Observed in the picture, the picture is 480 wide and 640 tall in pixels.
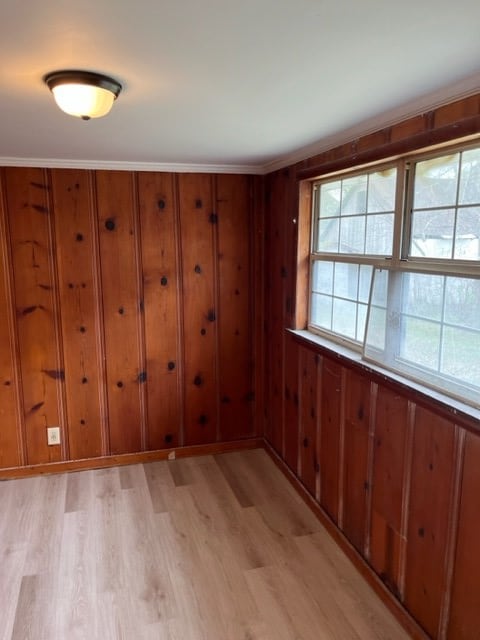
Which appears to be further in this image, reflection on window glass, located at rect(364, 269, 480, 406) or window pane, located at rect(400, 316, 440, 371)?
window pane, located at rect(400, 316, 440, 371)

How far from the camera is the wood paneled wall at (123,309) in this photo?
309 cm

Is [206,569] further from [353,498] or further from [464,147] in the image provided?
[464,147]

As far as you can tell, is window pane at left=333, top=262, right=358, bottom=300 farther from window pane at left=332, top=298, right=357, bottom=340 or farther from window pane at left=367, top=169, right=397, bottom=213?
window pane at left=367, top=169, right=397, bottom=213

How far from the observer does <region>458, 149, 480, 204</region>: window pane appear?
165 cm

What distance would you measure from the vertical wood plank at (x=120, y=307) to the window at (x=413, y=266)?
1.37m

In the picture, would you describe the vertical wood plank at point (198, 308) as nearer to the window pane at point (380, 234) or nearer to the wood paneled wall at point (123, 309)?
the wood paneled wall at point (123, 309)

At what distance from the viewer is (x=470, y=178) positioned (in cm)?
168

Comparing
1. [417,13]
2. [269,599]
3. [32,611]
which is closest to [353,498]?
[269,599]

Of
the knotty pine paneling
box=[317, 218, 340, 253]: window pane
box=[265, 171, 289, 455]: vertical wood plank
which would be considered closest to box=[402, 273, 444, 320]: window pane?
the knotty pine paneling

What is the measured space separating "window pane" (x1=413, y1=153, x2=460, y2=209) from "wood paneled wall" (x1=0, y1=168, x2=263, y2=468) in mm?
1627

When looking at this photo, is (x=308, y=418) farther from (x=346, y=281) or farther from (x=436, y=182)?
(x=436, y=182)

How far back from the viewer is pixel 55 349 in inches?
126

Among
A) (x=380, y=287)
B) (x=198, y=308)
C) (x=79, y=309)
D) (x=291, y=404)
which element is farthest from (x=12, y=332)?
(x=380, y=287)

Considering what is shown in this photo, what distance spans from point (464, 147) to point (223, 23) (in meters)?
1.01
